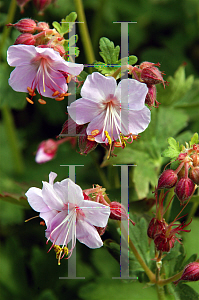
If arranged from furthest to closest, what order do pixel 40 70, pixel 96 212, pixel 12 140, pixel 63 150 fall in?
pixel 63 150 < pixel 12 140 < pixel 40 70 < pixel 96 212

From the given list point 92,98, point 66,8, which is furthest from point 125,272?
point 66,8

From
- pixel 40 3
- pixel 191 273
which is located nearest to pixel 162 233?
pixel 191 273

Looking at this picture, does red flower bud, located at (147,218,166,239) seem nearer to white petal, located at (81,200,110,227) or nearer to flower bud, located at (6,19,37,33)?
white petal, located at (81,200,110,227)

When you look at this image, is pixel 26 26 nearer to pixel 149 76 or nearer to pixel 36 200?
pixel 149 76

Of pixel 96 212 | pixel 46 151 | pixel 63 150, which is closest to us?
pixel 96 212

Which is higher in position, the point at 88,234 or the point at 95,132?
the point at 95,132

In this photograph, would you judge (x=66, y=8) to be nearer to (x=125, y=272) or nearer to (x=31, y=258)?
(x=31, y=258)

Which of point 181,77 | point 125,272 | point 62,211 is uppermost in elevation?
point 181,77
